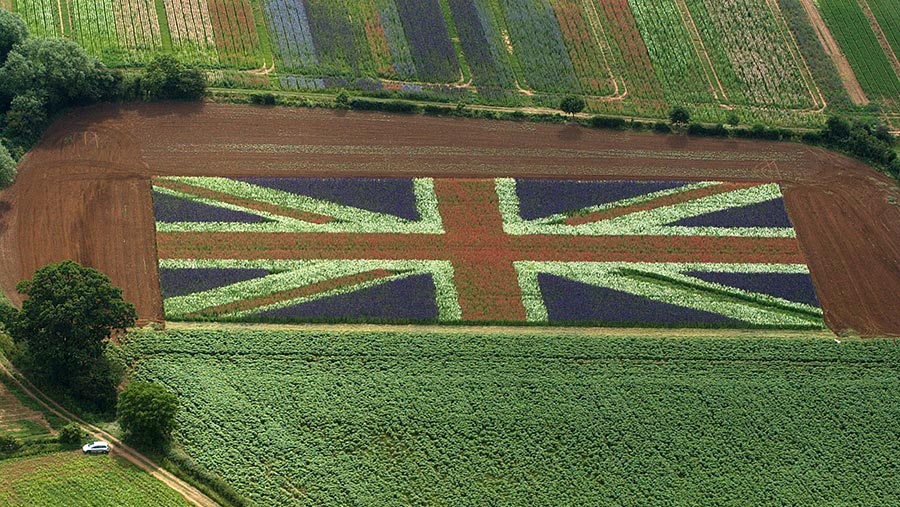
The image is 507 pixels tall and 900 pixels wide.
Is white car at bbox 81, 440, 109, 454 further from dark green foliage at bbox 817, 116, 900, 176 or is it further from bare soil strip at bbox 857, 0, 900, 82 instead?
bare soil strip at bbox 857, 0, 900, 82

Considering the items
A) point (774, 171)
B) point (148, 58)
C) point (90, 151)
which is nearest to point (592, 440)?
point (774, 171)

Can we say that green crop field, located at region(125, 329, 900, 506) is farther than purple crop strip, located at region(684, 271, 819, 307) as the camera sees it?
No

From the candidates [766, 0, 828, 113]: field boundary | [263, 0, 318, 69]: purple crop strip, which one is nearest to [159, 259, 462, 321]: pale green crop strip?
[263, 0, 318, 69]: purple crop strip

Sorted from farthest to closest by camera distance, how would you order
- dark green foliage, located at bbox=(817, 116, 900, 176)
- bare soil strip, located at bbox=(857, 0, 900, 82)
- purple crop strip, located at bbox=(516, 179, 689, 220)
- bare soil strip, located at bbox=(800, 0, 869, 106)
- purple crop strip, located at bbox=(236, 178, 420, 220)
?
bare soil strip, located at bbox=(857, 0, 900, 82), bare soil strip, located at bbox=(800, 0, 869, 106), dark green foliage, located at bbox=(817, 116, 900, 176), purple crop strip, located at bbox=(516, 179, 689, 220), purple crop strip, located at bbox=(236, 178, 420, 220)

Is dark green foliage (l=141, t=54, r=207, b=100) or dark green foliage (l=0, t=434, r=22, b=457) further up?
dark green foliage (l=141, t=54, r=207, b=100)

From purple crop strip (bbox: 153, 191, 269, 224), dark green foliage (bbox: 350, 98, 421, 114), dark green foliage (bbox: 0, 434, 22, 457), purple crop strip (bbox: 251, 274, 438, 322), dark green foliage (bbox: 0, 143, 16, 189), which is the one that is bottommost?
dark green foliage (bbox: 0, 434, 22, 457)

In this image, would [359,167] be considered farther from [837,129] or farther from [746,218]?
[837,129]
